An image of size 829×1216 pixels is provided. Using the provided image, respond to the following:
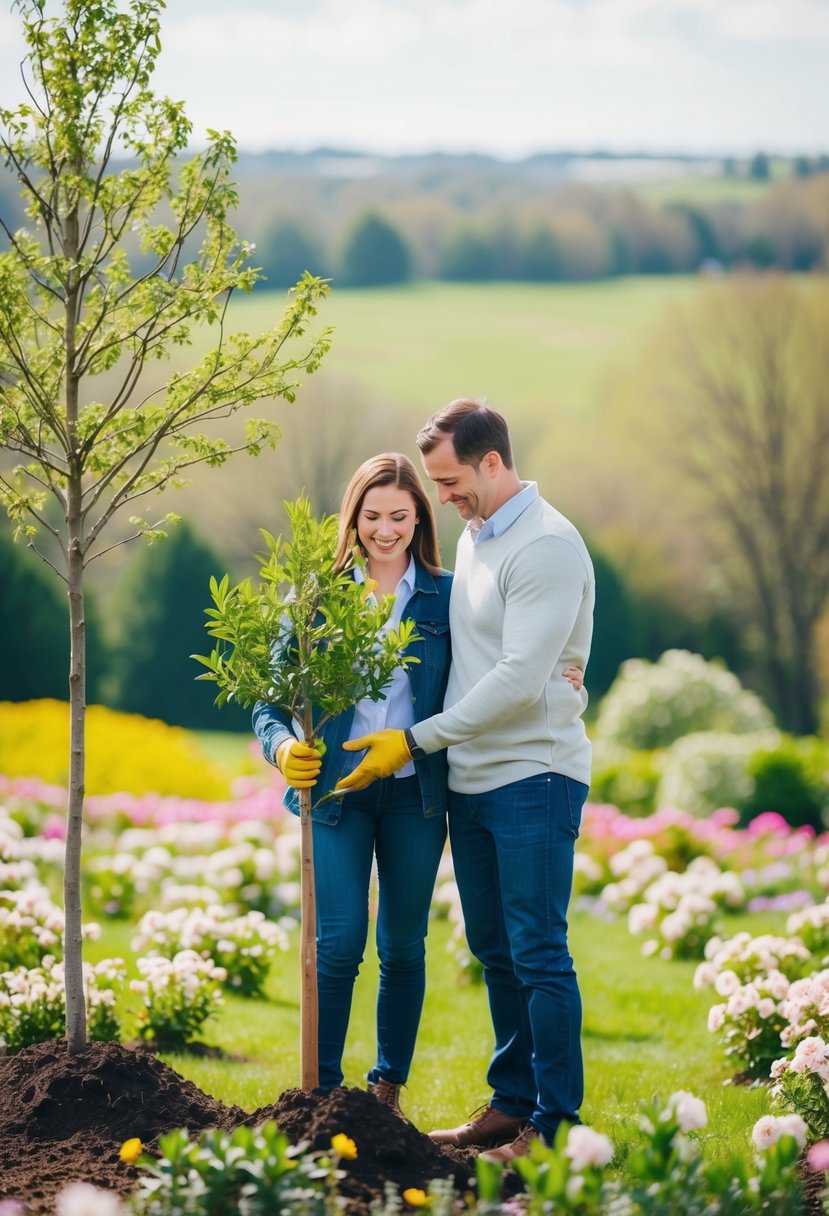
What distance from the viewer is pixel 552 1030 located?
338 cm

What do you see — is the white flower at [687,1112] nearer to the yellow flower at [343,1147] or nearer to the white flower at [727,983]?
the yellow flower at [343,1147]

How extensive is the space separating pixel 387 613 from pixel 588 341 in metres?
38.4

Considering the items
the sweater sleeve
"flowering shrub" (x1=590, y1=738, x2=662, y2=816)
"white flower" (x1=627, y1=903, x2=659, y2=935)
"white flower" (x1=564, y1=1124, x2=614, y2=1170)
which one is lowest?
"flowering shrub" (x1=590, y1=738, x2=662, y2=816)

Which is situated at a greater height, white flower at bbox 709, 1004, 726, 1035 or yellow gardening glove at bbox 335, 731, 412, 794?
yellow gardening glove at bbox 335, 731, 412, 794

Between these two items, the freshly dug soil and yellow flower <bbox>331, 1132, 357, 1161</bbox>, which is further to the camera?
the freshly dug soil

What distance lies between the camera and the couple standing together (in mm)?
3387

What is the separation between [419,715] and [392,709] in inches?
3.2

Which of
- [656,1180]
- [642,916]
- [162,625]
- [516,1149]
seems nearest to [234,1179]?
[656,1180]

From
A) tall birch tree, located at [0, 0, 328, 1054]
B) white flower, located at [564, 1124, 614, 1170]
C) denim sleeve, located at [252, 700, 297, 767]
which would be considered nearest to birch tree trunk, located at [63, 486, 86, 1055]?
tall birch tree, located at [0, 0, 328, 1054]

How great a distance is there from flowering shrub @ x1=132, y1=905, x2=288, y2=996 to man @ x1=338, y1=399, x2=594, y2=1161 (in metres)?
2.16

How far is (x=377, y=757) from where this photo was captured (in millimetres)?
3375

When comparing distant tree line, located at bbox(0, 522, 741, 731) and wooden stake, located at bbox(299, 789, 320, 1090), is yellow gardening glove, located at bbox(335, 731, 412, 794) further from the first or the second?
distant tree line, located at bbox(0, 522, 741, 731)

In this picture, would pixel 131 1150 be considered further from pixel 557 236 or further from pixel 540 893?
pixel 557 236

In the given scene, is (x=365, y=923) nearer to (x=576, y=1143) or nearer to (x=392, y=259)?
(x=576, y=1143)
